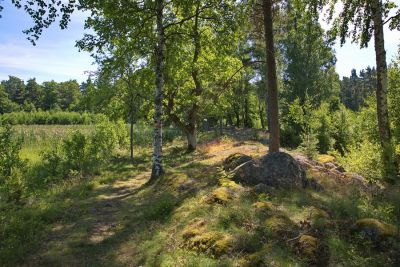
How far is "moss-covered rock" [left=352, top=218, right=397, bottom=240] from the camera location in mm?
6395

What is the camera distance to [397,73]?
59.6 ft

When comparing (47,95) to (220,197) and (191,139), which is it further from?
(220,197)

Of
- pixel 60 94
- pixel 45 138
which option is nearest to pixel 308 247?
pixel 45 138

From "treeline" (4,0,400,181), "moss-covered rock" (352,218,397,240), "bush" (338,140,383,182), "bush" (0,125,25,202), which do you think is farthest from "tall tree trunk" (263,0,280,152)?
"bush" (0,125,25,202)

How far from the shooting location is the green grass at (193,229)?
20.5ft

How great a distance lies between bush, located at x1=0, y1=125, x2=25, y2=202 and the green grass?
563 mm

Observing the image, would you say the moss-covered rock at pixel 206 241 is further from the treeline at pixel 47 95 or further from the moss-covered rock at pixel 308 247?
the treeline at pixel 47 95

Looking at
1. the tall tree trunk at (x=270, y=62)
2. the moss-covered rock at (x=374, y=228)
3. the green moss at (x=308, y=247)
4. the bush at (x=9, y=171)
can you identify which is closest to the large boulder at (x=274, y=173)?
the tall tree trunk at (x=270, y=62)

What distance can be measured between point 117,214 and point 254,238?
512 centimetres

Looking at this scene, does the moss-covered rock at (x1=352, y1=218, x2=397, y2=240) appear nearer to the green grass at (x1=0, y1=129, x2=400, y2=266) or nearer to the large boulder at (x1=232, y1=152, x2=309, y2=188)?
the green grass at (x1=0, y1=129, x2=400, y2=266)

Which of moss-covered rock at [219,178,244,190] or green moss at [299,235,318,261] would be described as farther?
moss-covered rock at [219,178,244,190]

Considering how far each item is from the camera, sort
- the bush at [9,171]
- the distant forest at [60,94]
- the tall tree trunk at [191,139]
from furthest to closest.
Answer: the distant forest at [60,94]
the tall tree trunk at [191,139]
the bush at [9,171]

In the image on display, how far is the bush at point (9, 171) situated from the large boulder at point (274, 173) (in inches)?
270

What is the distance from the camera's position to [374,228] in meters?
6.54
